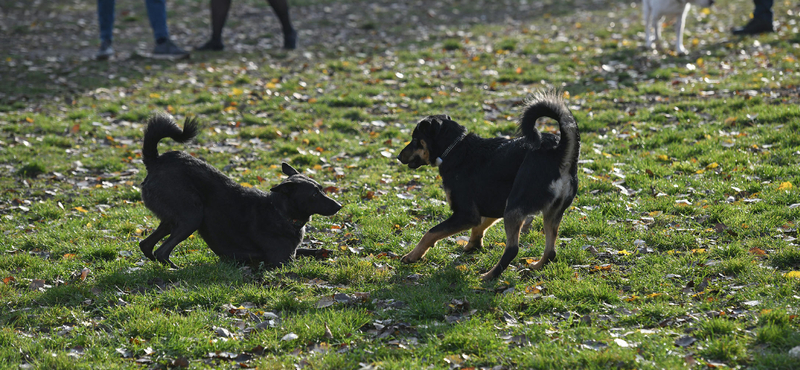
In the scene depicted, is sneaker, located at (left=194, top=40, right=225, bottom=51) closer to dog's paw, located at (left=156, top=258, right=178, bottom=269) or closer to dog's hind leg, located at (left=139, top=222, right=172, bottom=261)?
dog's hind leg, located at (left=139, top=222, right=172, bottom=261)

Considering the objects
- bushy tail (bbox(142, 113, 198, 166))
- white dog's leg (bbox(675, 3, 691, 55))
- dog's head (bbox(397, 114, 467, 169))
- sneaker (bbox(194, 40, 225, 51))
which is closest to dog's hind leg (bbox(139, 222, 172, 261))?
bushy tail (bbox(142, 113, 198, 166))

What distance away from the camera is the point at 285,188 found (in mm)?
A: 5867

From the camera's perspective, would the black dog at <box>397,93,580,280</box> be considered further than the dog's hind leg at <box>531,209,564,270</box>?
No

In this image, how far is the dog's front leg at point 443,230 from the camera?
5.57 meters

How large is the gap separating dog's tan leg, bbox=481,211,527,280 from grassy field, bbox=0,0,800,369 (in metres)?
0.14

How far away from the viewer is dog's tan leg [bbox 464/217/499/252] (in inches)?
235

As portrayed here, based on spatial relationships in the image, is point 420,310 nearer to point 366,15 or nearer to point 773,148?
point 773,148

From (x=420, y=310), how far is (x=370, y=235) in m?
1.76

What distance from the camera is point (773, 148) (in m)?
7.77

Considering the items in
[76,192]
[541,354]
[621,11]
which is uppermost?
[621,11]

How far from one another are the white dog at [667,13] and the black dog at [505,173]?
8571 millimetres

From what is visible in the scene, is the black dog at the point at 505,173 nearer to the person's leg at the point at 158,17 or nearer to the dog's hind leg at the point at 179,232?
the dog's hind leg at the point at 179,232

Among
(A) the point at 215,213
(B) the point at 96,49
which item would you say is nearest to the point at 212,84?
(B) the point at 96,49

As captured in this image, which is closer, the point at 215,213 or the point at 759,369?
the point at 759,369
